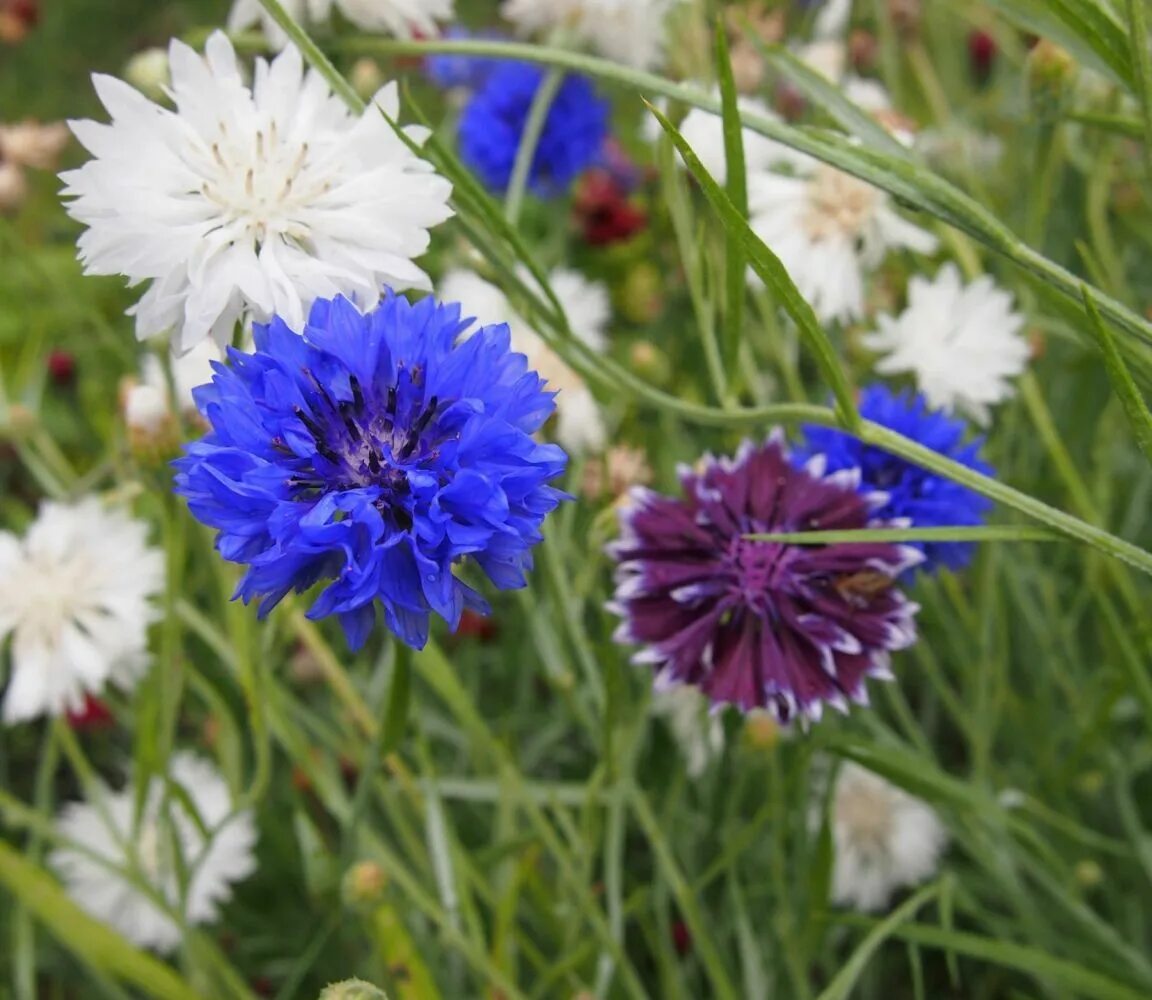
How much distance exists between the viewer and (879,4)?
0.76 metres

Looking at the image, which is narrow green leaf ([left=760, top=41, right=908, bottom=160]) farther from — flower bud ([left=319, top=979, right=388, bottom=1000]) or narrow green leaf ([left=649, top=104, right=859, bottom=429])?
flower bud ([left=319, top=979, right=388, bottom=1000])

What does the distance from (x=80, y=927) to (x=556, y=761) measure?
0.95 feet

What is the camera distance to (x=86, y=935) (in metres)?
0.53

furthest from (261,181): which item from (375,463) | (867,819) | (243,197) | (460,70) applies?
(460,70)

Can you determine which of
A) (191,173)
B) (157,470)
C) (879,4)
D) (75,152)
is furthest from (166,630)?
(75,152)

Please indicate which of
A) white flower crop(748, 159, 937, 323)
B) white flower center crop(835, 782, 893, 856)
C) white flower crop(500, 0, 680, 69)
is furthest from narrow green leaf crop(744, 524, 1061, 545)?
white flower crop(500, 0, 680, 69)

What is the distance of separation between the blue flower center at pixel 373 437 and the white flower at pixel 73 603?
306mm

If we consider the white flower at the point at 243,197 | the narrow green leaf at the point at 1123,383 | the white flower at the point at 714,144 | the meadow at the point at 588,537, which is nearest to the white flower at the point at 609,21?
the meadow at the point at 588,537

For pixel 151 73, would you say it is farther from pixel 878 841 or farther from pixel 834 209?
pixel 878 841

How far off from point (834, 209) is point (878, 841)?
1.08ft

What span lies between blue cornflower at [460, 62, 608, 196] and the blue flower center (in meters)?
0.56

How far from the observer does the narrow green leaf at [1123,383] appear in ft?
1.03

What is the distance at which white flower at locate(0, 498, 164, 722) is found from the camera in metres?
0.59

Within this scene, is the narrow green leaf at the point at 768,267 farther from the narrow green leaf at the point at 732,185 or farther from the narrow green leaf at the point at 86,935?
the narrow green leaf at the point at 86,935
